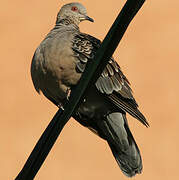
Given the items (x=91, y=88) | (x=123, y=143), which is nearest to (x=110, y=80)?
(x=91, y=88)

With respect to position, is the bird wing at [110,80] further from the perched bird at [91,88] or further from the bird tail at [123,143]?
the bird tail at [123,143]

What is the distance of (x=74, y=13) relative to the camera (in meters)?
5.73

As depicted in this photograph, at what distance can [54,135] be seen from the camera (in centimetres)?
276

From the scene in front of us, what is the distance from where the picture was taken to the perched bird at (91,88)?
440 cm

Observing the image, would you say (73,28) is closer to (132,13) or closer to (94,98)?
(94,98)

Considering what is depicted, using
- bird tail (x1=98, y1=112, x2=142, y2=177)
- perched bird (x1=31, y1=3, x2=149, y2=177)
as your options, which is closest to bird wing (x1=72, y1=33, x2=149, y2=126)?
perched bird (x1=31, y1=3, x2=149, y2=177)

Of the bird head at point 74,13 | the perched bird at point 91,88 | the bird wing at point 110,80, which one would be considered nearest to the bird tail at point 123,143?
the perched bird at point 91,88

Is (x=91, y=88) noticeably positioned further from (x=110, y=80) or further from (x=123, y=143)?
(x=123, y=143)

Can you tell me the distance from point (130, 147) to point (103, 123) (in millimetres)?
338

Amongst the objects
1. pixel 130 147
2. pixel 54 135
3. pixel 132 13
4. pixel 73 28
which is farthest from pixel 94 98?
pixel 132 13

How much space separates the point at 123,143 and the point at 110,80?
2.14 feet

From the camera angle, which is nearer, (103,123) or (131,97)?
(131,97)

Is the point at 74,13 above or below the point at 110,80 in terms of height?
above

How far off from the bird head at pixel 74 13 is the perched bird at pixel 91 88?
620mm
